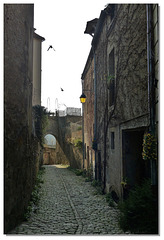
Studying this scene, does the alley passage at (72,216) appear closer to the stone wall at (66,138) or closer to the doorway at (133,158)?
the doorway at (133,158)

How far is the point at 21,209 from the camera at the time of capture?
529 cm

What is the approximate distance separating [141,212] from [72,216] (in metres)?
2.55

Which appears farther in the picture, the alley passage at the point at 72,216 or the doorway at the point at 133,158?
the doorway at the point at 133,158

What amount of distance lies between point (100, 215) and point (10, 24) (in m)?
4.89

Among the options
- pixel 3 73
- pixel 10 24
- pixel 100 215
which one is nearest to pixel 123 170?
pixel 100 215

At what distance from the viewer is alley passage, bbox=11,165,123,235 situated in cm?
464

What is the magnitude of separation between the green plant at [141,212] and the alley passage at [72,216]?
1.05 feet

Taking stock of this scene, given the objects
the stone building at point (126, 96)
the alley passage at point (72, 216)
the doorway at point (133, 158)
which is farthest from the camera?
the doorway at point (133, 158)

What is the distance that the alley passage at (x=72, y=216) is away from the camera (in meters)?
4.64

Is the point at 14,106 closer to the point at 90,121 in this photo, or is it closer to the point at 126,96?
the point at 126,96

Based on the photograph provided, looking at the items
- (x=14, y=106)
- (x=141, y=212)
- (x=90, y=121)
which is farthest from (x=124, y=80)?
(x=90, y=121)

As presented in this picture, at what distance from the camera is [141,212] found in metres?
3.96

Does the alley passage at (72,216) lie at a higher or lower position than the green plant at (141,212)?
lower

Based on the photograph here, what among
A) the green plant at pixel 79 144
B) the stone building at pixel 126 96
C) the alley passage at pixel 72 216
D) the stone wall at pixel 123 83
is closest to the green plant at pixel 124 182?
the stone building at pixel 126 96
